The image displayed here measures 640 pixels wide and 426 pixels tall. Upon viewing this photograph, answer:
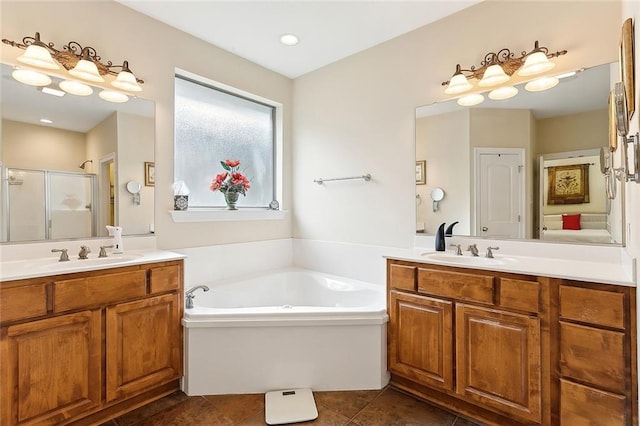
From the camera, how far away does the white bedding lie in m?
1.82

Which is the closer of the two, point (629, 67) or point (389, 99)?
point (629, 67)

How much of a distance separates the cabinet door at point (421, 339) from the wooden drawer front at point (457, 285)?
7 centimetres

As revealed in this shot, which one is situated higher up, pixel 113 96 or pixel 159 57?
pixel 159 57

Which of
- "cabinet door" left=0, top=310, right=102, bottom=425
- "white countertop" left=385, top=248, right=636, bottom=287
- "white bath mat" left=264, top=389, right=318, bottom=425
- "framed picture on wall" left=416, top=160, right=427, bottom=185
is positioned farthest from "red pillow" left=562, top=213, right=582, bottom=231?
"cabinet door" left=0, top=310, right=102, bottom=425

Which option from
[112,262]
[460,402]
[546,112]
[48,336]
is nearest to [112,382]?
[48,336]

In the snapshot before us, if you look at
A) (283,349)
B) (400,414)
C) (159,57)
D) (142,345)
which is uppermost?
(159,57)

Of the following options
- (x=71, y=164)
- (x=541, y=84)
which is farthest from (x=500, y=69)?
(x=71, y=164)

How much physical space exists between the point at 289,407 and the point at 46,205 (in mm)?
1951

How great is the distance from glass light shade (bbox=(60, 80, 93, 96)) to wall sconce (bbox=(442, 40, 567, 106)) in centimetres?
251

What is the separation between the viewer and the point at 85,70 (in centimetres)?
198

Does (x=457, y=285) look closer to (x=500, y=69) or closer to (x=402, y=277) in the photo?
(x=402, y=277)

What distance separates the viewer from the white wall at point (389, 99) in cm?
191

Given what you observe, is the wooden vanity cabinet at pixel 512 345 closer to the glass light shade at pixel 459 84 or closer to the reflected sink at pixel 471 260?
the reflected sink at pixel 471 260

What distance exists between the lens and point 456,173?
2.36m
